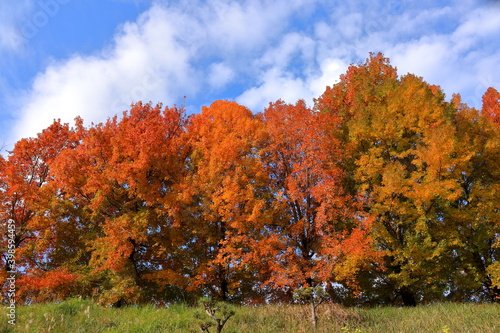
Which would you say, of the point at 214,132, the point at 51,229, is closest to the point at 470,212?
the point at 214,132

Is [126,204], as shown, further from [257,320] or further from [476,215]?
[476,215]

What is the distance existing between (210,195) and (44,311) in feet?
30.3

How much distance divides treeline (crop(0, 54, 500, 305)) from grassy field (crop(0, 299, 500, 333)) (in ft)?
12.3

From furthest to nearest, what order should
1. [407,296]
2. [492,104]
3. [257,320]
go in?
[492,104]
[407,296]
[257,320]

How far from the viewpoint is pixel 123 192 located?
1983 cm

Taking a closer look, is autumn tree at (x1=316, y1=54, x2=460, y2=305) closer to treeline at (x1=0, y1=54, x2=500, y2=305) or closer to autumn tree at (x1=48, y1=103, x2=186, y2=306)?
treeline at (x1=0, y1=54, x2=500, y2=305)

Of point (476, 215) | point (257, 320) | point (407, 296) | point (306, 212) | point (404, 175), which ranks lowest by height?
point (407, 296)

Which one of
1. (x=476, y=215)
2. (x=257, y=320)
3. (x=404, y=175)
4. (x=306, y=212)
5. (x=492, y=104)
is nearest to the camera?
(x=257, y=320)

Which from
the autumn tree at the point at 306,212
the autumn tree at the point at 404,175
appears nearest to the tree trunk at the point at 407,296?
the autumn tree at the point at 404,175

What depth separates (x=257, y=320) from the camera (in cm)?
1162

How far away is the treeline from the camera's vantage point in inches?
684

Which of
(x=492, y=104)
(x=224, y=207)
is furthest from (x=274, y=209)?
(x=492, y=104)

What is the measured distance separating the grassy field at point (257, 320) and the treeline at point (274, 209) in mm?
3764

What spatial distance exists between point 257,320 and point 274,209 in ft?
24.5
